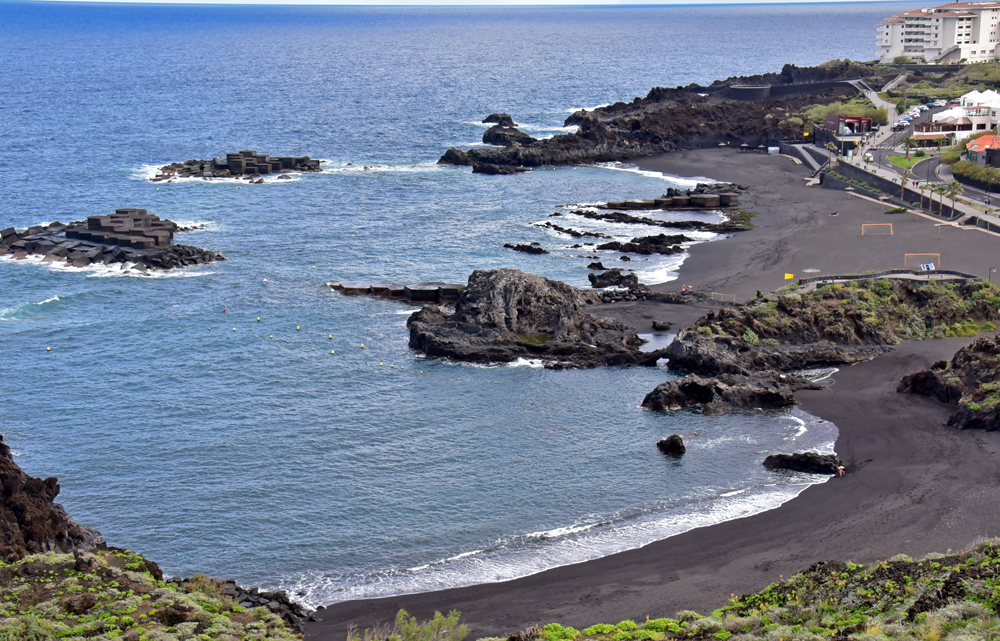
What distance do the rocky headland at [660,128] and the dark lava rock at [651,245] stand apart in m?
39.7

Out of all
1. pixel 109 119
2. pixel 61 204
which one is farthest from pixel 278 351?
pixel 109 119

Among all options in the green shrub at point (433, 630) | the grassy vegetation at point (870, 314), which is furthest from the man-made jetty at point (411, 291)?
the green shrub at point (433, 630)

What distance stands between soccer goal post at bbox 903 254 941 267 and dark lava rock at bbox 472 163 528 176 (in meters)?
52.8

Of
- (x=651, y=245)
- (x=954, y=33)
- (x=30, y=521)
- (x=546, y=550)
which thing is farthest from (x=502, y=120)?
(x=30, y=521)

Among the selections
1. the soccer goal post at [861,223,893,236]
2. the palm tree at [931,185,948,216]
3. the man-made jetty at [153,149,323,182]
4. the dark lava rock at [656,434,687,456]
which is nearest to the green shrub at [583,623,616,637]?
the dark lava rock at [656,434,687,456]

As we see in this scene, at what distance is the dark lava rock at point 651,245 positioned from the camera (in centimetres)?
7762

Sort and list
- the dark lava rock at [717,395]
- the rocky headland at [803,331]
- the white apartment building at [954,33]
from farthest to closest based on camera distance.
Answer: the white apartment building at [954,33] → the rocky headland at [803,331] → the dark lava rock at [717,395]

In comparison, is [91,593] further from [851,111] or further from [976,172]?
[851,111]

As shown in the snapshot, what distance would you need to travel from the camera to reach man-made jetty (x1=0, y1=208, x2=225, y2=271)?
3024 inches

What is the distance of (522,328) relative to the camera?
59.2m

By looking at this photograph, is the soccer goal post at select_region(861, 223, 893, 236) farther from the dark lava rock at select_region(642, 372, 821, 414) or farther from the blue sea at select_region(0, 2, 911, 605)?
the dark lava rock at select_region(642, 372, 821, 414)

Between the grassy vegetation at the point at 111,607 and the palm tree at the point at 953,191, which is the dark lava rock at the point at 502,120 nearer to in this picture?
the palm tree at the point at 953,191

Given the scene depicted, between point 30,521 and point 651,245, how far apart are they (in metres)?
54.4

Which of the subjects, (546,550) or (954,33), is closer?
(546,550)
